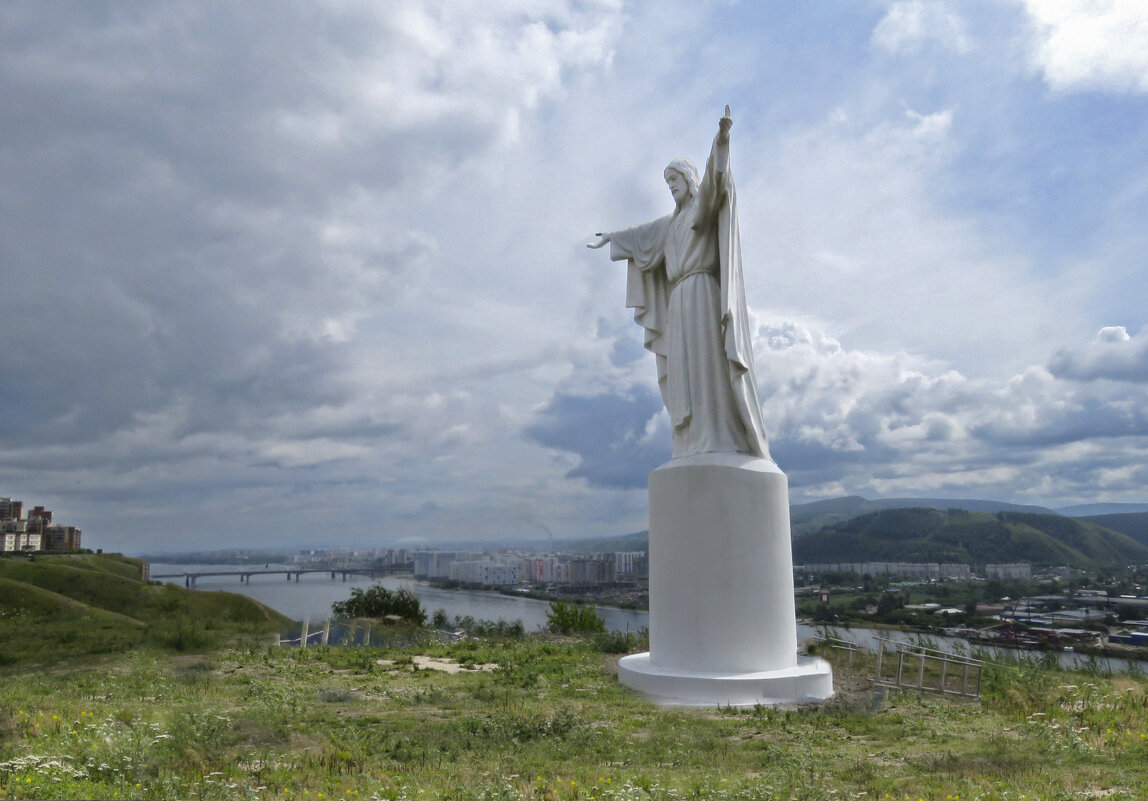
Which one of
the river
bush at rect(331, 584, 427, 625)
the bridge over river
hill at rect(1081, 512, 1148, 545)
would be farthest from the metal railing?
the bridge over river

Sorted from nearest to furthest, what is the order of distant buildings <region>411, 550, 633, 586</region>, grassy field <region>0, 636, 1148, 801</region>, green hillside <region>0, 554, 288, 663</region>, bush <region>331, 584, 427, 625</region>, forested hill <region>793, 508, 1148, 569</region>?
grassy field <region>0, 636, 1148, 801</region> < green hillside <region>0, 554, 288, 663</region> < bush <region>331, 584, 427, 625</region> < forested hill <region>793, 508, 1148, 569</region> < distant buildings <region>411, 550, 633, 586</region>

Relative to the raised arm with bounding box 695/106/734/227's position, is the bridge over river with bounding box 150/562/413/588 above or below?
below

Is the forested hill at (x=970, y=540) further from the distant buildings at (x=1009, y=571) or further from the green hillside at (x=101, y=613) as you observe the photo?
the green hillside at (x=101, y=613)

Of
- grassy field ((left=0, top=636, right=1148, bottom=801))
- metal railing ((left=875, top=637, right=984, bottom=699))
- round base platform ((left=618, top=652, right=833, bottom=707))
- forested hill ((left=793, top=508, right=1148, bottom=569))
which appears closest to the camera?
grassy field ((left=0, top=636, right=1148, bottom=801))

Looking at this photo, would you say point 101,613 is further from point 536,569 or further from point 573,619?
point 536,569

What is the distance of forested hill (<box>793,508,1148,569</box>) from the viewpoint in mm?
17844

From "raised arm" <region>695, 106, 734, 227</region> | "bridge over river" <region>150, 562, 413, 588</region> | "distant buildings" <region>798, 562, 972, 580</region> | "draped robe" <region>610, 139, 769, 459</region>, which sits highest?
"raised arm" <region>695, 106, 734, 227</region>

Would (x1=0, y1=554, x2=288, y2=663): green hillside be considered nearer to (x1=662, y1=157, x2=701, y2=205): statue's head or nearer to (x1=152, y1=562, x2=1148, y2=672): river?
(x1=152, y1=562, x2=1148, y2=672): river

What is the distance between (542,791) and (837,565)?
45.2 feet

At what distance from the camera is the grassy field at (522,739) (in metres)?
4.64

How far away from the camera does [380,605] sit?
16922 millimetres

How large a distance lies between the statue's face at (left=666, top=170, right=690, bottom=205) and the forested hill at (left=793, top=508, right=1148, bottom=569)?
951cm

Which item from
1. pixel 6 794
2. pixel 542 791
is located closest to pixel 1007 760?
pixel 542 791

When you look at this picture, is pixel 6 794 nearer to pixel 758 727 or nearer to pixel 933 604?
pixel 758 727
